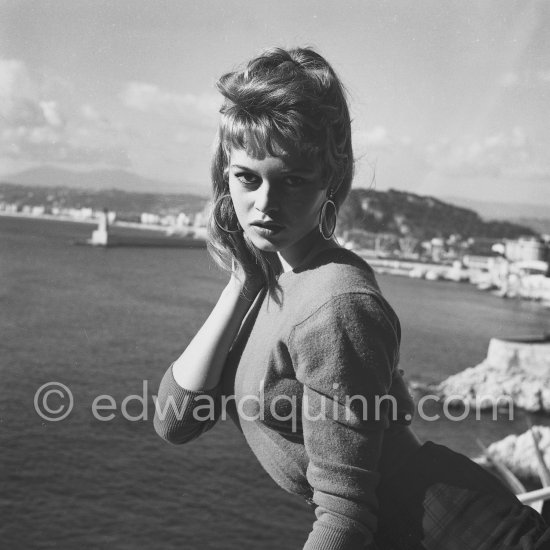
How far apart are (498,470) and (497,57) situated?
14398 mm

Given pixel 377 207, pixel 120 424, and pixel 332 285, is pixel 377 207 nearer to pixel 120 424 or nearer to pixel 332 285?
pixel 120 424

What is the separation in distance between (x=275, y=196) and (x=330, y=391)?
21cm

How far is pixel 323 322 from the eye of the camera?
27.1 inches

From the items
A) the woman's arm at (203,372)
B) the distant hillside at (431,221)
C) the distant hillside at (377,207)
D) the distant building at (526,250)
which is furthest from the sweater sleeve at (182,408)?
the distant building at (526,250)

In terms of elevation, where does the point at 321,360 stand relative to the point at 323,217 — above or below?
below

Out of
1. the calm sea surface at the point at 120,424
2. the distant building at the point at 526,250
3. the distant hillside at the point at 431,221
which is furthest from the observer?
the distant building at the point at 526,250

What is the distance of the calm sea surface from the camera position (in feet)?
43.9

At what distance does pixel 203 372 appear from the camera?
0.86 metres

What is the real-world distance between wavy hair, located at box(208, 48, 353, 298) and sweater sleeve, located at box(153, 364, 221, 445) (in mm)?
163

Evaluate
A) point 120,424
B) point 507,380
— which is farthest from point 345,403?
point 507,380

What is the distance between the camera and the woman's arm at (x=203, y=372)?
86cm

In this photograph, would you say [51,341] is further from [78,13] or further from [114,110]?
[78,13]

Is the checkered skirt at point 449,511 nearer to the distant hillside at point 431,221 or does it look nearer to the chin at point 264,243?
the chin at point 264,243

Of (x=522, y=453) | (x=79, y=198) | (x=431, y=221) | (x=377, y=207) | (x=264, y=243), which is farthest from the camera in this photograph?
(x=431, y=221)
